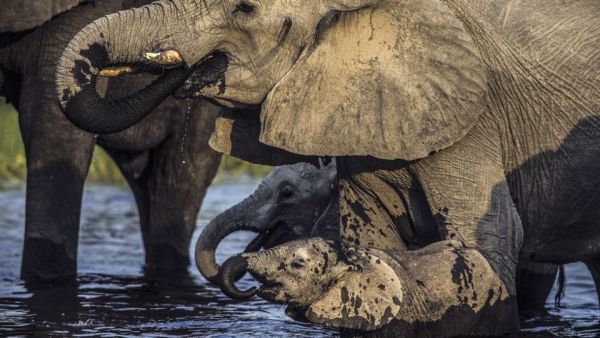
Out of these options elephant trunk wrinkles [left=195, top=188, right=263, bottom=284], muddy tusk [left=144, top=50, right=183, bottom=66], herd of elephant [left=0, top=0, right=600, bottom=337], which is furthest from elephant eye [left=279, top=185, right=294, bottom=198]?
muddy tusk [left=144, top=50, right=183, bottom=66]

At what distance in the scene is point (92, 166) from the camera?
46.6ft

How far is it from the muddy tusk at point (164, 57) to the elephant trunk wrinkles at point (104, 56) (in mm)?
28

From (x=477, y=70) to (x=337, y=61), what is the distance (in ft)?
1.70

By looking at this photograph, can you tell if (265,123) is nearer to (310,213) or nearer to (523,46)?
(523,46)

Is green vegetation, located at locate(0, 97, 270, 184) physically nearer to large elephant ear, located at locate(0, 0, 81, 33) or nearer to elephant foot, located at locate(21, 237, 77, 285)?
elephant foot, located at locate(21, 237, 77, 285)

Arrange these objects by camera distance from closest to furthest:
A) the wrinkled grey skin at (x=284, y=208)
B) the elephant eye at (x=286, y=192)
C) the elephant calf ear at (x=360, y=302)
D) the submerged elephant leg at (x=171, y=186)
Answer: the elephant calf ear at (x=360, y=302) → the wrinkled grey skin at (x=284, y=208) → the elephant eye at (x=286, y=192) → the submerged elephant leg at (x=171, y=186)

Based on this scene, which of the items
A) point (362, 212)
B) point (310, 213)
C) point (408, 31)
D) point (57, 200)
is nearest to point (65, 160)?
point (57, 200)

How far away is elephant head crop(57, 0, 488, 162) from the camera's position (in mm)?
5980

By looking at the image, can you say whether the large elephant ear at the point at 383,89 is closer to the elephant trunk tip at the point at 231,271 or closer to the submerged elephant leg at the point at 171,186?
the elephant trunk tip at the point at 231,271

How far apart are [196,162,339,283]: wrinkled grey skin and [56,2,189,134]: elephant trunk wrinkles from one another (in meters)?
1.81

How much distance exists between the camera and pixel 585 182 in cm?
639

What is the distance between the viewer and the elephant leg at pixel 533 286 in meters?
7.89

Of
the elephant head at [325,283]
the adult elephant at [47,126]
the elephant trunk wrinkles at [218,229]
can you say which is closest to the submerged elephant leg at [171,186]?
the adult elephant at [47,126]

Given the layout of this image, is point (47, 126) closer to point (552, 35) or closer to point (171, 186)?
point (171, 186)
